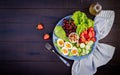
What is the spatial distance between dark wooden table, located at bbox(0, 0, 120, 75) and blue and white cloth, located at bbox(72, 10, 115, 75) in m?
0.03

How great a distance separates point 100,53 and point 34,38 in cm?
35

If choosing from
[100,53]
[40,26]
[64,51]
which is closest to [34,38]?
[40,26]

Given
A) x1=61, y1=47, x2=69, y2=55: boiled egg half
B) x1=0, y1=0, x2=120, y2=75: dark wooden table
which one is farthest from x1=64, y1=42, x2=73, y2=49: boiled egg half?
x1=0, y1=0, x2=120, y2=75: dark wooden table

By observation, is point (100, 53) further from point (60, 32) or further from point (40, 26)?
point (40, 26)

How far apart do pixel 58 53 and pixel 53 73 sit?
0.11 metres

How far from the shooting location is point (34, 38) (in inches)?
44.8

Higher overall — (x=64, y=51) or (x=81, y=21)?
(x=81, y=21)

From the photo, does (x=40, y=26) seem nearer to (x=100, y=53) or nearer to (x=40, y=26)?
(x=40, y=26)

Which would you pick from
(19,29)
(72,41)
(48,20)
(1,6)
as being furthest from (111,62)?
(1,6)

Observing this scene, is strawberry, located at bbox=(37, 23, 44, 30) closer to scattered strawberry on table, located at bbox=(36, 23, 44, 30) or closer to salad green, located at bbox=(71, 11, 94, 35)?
scattered strawberry on table, located at bbox=(36, 23, 44, 30)

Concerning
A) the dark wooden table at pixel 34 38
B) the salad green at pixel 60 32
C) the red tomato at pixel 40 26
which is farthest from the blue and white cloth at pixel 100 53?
the red tomato at pixel 40 26

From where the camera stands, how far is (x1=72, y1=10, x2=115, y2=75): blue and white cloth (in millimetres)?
1099

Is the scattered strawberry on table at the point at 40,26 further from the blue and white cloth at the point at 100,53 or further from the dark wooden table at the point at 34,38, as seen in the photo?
the blue and white cloth at the point at 100,53

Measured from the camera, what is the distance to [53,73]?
3.74ft
